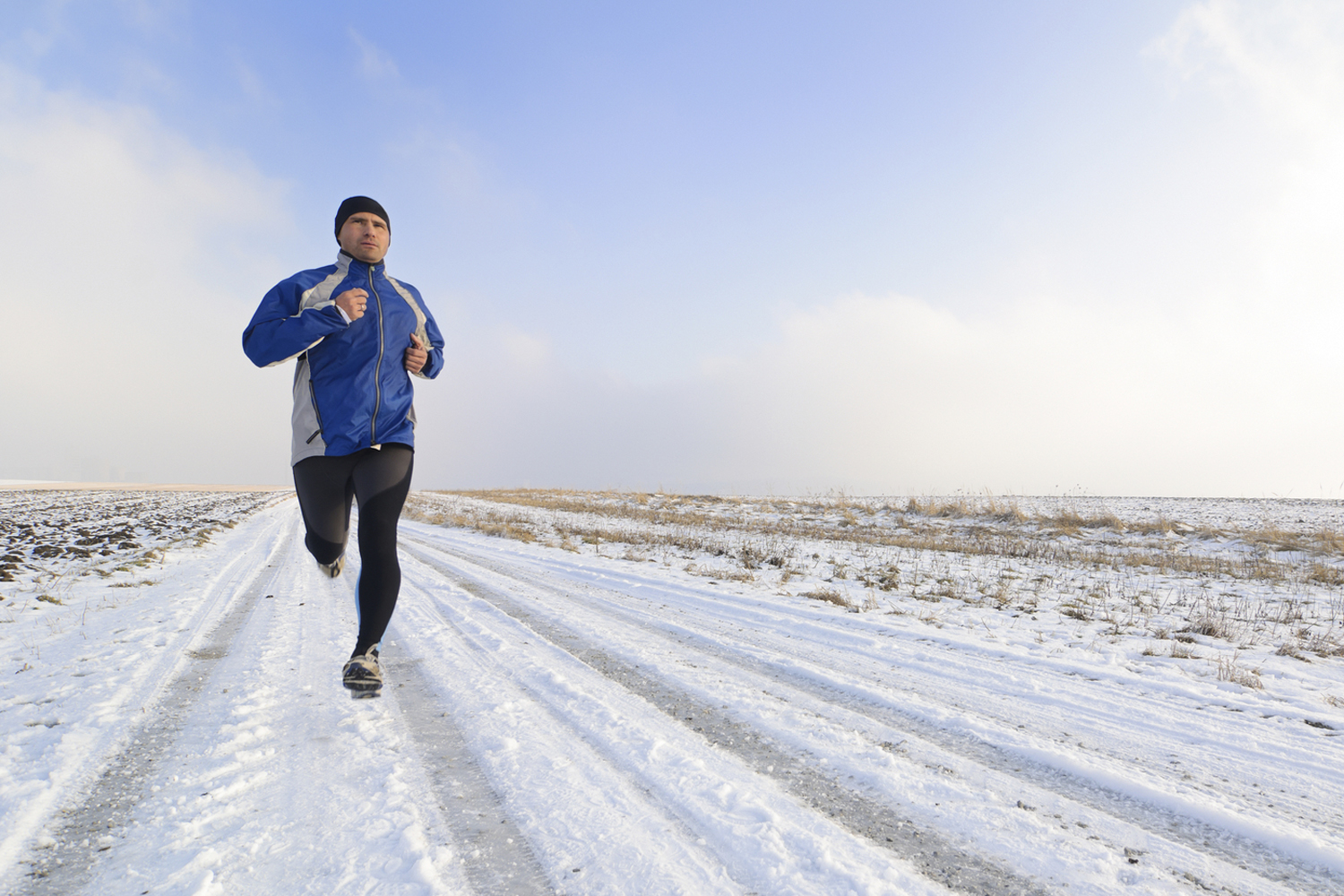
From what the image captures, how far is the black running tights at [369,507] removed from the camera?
254 centimetres

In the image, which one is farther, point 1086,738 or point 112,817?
point 1086,738

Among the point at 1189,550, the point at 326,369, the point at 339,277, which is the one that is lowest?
the point at 1189,550

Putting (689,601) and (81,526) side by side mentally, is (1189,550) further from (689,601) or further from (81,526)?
(81,526)

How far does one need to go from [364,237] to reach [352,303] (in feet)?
A: 1.52

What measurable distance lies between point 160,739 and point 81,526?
1659cm

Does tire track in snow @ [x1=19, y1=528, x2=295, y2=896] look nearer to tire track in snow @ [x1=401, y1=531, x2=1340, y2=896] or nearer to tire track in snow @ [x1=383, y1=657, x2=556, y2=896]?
tire track in snow @ [x1=383, y1=657, x2=556, y2=896]

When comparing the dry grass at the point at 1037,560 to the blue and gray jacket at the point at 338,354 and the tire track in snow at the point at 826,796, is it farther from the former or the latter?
the blue and gray jacket at the point at 338,354

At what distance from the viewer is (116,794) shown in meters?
1.58

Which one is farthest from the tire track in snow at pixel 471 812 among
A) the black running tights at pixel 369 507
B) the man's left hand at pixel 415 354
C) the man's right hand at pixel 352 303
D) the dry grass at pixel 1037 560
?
the dry grass at pixel 1037 560

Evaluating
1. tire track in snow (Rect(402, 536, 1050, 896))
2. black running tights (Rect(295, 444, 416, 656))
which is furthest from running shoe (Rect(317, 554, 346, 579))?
tire track in snow (Rect(402, 536, 1050, 896))

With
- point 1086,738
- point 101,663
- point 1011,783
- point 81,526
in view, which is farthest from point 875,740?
point 81,526

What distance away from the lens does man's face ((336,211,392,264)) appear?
106 inches

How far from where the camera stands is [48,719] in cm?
212

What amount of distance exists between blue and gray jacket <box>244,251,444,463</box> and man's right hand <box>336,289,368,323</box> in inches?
2.0
